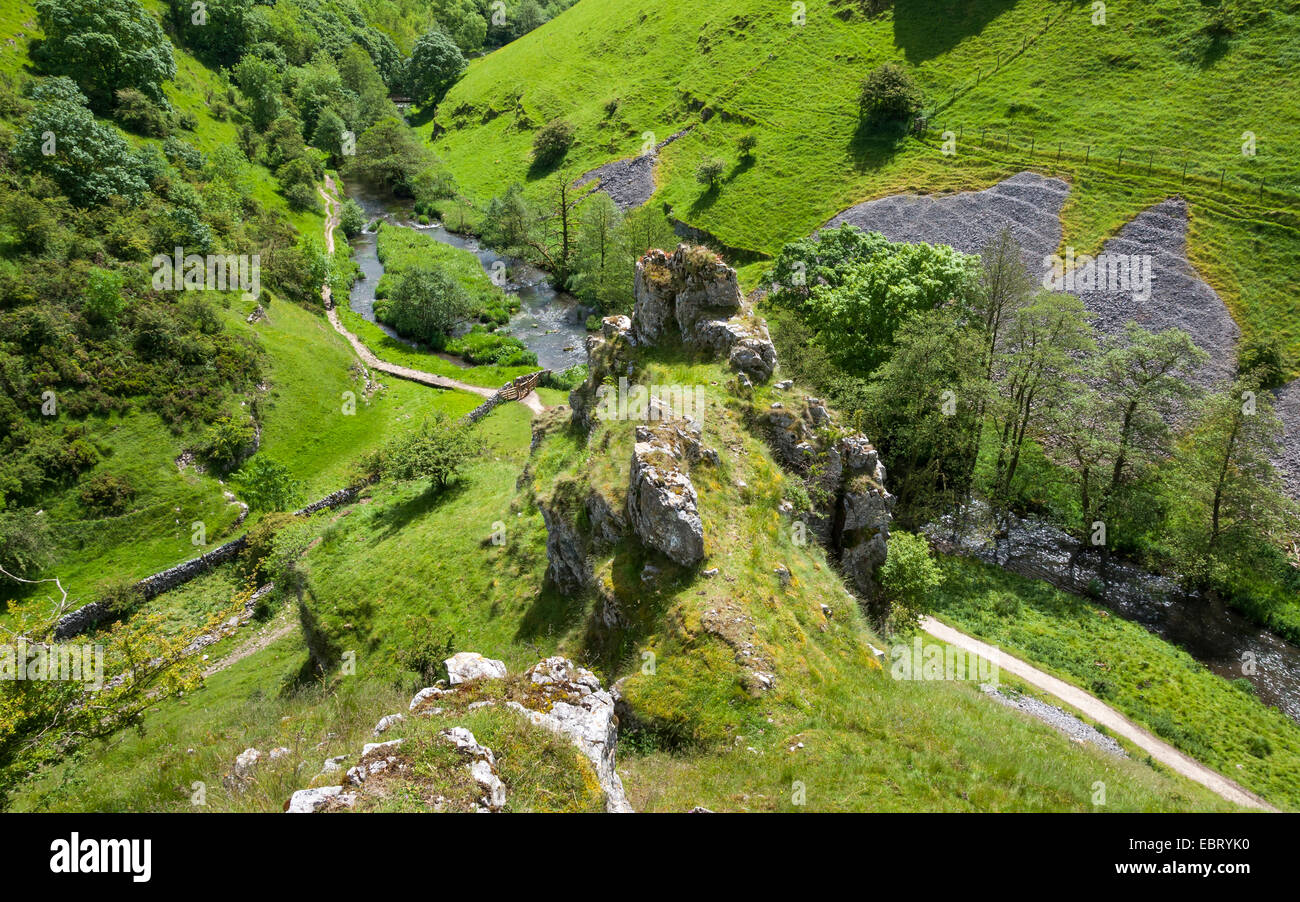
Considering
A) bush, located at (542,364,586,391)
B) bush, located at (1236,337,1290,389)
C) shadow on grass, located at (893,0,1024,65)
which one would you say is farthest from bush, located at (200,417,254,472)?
shadow on grass, located at (893,0,1024,65)

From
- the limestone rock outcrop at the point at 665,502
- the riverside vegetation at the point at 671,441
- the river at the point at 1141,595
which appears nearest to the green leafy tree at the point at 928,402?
the riverside vegetation at the point at 671,441

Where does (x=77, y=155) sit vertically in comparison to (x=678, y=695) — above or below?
above

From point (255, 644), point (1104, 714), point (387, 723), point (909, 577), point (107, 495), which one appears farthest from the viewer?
point (107, 495)

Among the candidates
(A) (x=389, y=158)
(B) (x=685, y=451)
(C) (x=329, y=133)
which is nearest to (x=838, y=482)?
A: (B) (x=685, y=451)

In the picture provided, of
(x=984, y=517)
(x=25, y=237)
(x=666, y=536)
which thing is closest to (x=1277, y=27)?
(x=984, y=517)

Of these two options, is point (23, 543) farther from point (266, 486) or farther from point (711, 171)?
point (711, 171)
